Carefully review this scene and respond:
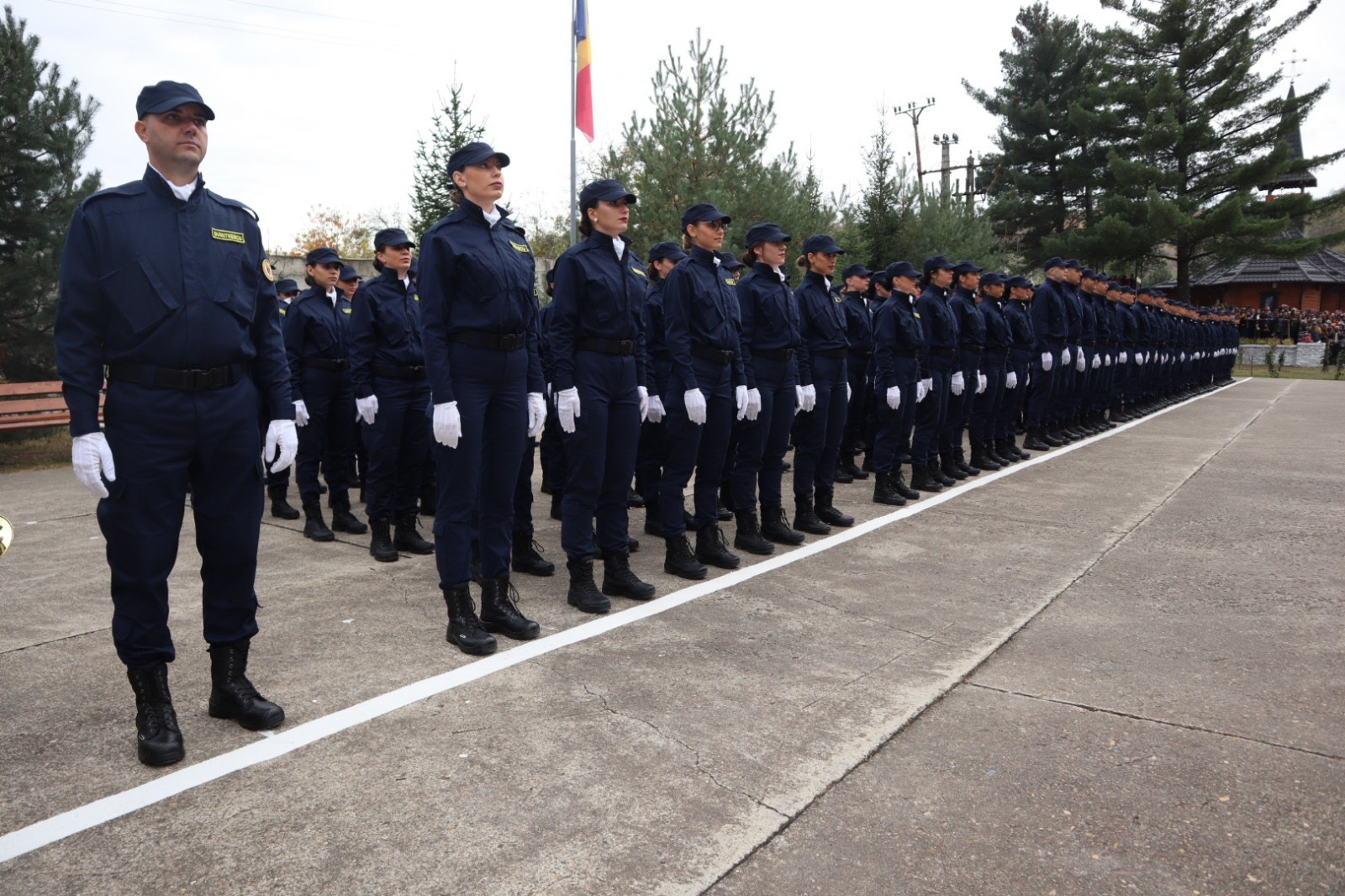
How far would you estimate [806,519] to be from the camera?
6.66m

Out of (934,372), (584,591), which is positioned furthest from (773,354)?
(934,372)

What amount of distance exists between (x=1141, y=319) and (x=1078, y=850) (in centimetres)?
1460

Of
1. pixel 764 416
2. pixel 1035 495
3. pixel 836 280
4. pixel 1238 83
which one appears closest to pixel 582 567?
pixel 764 416

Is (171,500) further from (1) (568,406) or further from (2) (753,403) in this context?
(2) (753,403)

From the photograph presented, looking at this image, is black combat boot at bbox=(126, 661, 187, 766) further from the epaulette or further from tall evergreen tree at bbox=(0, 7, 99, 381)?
tall evergreen tree at bbox=(0, 7, 99, 381)

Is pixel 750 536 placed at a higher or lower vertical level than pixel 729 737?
higher

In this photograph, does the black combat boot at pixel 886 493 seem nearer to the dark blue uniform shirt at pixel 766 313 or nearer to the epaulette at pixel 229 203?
the dark blue uniform shirt at pixel 766 313

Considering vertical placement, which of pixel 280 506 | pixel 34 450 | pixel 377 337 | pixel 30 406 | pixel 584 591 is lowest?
pixel 584 591

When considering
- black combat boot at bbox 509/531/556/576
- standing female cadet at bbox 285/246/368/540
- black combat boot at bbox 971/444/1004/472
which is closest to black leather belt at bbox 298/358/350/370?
standing female cadet at bbox 285/246/368/540

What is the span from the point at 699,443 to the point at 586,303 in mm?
1279

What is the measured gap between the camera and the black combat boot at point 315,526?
21.6 feet

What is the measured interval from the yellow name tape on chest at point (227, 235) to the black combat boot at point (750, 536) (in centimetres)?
359

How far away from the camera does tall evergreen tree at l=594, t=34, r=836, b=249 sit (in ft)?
54.2

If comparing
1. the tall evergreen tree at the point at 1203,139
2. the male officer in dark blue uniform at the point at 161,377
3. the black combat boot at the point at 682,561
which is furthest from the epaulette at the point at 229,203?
the tall evergreen tree at the point at 1203,139
